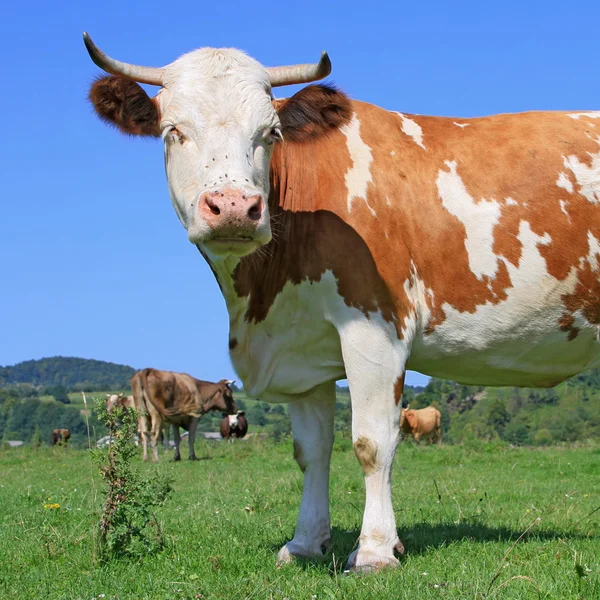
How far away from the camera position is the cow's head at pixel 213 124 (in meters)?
4.85

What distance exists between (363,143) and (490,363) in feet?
5.92

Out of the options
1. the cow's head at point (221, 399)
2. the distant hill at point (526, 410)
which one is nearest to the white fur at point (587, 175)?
the cow's head at point (221, 399)

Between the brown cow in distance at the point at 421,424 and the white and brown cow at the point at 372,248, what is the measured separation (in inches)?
938

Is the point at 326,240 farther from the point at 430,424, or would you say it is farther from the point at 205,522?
the point at 430,424

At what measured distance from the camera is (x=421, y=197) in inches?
233

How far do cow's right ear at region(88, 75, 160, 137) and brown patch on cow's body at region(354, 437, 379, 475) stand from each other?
2.51 m

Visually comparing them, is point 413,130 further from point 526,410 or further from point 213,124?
point 526,410

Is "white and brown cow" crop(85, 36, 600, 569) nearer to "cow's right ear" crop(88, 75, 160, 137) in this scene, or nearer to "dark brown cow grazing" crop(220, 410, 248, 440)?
"cow's right ear" crop(88, 75, 160, 137)

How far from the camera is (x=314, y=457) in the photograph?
247 inches

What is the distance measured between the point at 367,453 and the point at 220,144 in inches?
84.6

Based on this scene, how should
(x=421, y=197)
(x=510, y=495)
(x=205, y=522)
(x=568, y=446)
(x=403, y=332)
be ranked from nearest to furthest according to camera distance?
(x=403, y=332) < (x=421, y=197) < (x=205, y=522) < (x=510, y=495) < (x=568, y=446)

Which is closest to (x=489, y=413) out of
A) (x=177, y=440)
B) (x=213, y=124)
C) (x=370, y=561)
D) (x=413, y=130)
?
(x=177, y=440)

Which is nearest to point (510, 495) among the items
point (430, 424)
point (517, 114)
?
point (517, 114)

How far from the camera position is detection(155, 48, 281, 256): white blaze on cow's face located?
4824mm
